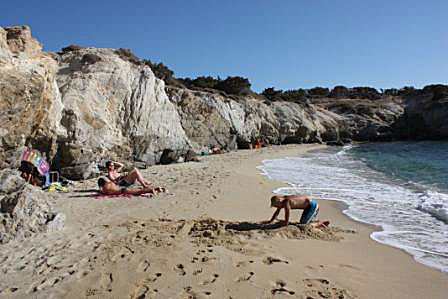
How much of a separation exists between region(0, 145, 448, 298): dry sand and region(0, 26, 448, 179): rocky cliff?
4.42 meters

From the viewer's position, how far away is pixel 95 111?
43.2 ft

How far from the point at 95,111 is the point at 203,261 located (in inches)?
432

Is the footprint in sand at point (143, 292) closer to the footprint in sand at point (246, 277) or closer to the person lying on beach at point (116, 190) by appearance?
the footprint in sand at point (246, 277)

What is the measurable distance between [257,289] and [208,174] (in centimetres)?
876

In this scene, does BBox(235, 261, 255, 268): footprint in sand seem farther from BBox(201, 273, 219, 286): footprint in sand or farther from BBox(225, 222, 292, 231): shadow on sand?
BBox(225, 222, 292, 231): shadow on sand

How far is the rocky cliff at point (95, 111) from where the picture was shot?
349 inches

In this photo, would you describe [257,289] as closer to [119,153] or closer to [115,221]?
[115,221]

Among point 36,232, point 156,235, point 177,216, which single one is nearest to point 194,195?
point 177,216

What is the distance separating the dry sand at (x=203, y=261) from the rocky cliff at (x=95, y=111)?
4424 millimetres

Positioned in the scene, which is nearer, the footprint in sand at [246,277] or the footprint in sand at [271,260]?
the footprint in sand at [246,277]

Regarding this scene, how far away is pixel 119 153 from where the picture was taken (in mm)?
13508

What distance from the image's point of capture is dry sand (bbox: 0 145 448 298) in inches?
131

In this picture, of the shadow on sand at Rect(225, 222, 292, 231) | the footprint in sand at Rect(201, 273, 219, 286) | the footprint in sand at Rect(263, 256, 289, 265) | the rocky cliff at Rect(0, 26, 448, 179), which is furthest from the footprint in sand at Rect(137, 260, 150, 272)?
the rocky cliff at Rect(0, 26, 448, 179)

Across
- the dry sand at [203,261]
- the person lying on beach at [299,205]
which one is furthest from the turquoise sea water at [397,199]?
the person lying on beach at [299,205]
